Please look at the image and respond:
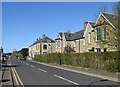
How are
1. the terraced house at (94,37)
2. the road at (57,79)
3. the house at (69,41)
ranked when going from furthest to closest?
the house at (69,41), the terraced house at (94,37), the road at (57,79)

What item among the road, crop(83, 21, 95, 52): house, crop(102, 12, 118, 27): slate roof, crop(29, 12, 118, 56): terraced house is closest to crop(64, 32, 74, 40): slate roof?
crop(29, 12, 118, 56): terraced house

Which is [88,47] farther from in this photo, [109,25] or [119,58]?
[119,58]

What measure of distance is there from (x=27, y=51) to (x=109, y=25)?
437ft

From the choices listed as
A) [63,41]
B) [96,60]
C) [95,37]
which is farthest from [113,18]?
[63,41]

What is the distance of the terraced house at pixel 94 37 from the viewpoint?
30.2 metres

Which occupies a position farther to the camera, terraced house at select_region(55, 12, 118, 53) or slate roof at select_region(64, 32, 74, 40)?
slate roof at select_region(64, 32, 74, 40)

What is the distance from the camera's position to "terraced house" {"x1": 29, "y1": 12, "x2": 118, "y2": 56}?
30.2 m

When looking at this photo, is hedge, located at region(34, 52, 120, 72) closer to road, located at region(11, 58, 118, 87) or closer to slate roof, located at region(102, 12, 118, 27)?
road, located at region(11, 58, 118, 87)

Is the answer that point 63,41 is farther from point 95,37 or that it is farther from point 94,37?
point 95,37

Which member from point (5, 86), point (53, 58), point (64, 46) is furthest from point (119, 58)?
point (64, 46)

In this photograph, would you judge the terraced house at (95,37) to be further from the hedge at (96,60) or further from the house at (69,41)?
the hedge at (96,60)

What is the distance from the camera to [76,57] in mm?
38594

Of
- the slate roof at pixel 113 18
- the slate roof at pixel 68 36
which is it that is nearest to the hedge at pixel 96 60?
the slate roof at pixel 113 18

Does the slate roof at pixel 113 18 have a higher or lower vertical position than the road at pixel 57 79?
higher
